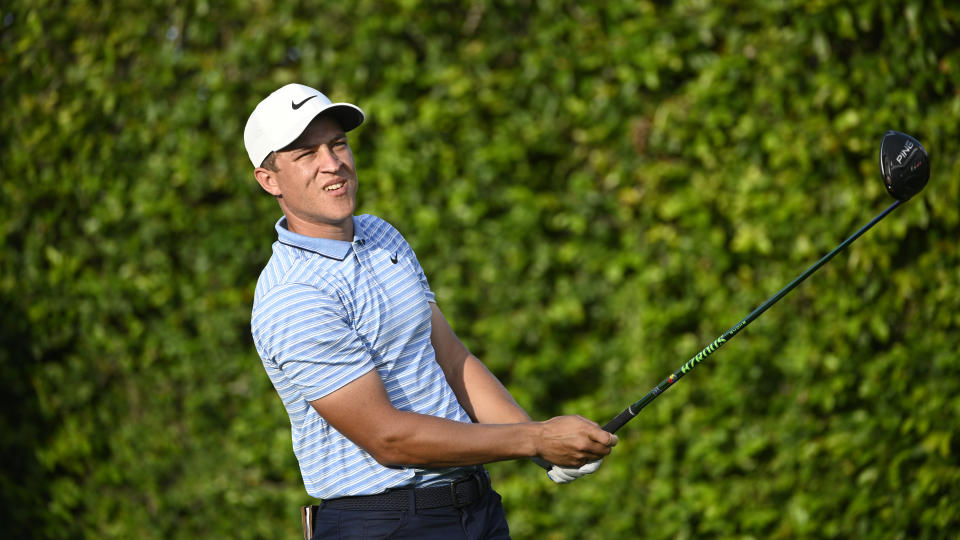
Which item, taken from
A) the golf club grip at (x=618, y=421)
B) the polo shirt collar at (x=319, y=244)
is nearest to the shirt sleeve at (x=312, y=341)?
the polo shirt collar at (x=319, y=244)

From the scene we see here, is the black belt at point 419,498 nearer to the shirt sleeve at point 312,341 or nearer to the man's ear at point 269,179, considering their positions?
the shirt sleeve at point 312,341

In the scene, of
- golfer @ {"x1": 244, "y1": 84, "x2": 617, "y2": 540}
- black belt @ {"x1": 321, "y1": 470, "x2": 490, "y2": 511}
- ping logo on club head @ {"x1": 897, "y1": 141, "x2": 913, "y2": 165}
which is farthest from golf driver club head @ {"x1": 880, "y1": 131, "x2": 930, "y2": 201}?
black belt @ {"x1": 321, "y1": 470, "x2": 490, "y2": 511}

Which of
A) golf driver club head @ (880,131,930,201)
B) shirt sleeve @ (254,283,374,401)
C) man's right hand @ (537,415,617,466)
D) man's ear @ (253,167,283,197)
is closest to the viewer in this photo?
shirt sleeve @ (254,283,374,401)

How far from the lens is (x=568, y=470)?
2910mm

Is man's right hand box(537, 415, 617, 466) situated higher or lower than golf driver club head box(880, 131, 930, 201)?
lower

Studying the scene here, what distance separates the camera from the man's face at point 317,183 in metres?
2.76

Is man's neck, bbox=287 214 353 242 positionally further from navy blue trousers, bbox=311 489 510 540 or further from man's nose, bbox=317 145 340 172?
navy blue trousers, bbox=311 489 510 540

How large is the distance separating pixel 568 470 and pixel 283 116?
51.9 inches

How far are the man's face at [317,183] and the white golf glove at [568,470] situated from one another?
36.4 inches

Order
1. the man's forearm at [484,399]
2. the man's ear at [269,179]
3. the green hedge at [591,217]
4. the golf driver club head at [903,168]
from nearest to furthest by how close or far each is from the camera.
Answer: the man's ear at [269,179]
the man's forearm at [484,399]
the golf driver club head at [903,168]
the green hedge at [591,217]

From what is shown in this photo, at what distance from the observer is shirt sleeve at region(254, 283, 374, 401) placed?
251cm

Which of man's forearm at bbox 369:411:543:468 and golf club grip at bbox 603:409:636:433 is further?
golf club grip at bbox 603:409:636:433

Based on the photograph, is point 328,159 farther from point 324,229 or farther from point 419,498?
point 419,498

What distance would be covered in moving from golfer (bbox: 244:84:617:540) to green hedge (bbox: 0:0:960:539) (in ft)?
6.09
